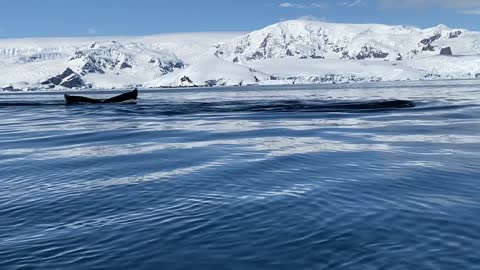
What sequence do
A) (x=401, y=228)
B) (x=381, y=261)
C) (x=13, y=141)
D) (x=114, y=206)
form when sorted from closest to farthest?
1. (x=381, y=261)
2. (x=401, y=228)
3. (x=114, y=206)
4. (x=13, y=141)

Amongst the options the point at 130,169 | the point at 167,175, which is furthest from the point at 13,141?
the point at 167,175

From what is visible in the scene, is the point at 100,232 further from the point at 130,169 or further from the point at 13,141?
the point at 13,141

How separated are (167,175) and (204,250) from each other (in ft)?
26.7

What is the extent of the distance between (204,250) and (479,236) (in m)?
5.08

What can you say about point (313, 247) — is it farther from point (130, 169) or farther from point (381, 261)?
point (130, 169)

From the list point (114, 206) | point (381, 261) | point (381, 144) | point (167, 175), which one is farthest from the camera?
point (381, 144)

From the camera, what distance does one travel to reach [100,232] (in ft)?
34.1

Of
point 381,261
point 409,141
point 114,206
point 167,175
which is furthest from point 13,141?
point 381,261

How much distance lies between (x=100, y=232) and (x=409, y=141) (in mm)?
18909

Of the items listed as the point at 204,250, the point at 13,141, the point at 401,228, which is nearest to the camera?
the point at 204,250

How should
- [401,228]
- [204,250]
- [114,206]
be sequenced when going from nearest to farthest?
[204,250], [401,228], [114,206]

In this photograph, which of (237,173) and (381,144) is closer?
(237,173)

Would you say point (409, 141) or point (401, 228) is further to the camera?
point (409, 141)

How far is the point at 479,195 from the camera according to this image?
13234 millimetres
